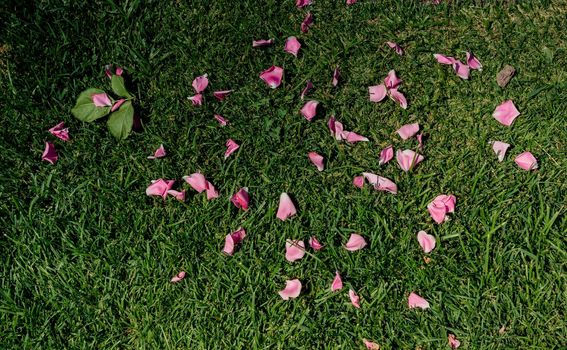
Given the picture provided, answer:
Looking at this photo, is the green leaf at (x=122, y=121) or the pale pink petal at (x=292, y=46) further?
the pale pink petal at (x=292, y=46)

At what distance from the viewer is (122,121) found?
123 inches

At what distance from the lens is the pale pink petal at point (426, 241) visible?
Answer: 109 inches

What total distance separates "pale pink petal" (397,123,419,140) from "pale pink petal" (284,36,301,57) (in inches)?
25.5

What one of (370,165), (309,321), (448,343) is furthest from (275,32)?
(448,343)

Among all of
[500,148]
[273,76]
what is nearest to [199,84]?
[273,76]

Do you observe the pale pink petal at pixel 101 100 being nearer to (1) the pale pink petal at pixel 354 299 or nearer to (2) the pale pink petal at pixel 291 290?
(2) the pale pink petal at pixel 291 290

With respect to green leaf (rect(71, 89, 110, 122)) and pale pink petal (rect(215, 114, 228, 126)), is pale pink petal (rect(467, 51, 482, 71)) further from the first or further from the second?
green leaf (rect(71, 89, 110, 122))

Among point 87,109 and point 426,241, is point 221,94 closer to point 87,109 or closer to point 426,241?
point 87,109

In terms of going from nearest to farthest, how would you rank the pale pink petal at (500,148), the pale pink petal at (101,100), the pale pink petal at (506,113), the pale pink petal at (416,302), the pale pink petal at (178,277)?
the pale pink petal at (416,302) < the pale pink petal at (178,277) < the pale pink petal at (500,148) < the pale pink petal at (506,113) < the pale pink petal at (101,100)

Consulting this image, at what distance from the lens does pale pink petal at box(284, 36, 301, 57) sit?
336 centimetres

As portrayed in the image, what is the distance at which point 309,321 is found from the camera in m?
2.64

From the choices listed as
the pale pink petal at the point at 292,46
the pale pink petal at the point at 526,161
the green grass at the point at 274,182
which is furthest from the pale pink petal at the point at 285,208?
the pale pink petal at the point at 526,161

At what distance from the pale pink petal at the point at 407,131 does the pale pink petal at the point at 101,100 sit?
127 centimetres

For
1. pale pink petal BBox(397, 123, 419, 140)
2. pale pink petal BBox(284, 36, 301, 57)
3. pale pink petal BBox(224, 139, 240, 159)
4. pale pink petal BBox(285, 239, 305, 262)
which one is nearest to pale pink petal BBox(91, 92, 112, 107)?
pale pink petal BBox(224, 139, 240, 159)
